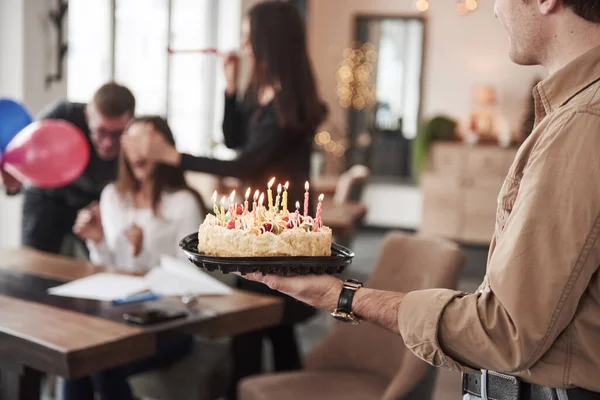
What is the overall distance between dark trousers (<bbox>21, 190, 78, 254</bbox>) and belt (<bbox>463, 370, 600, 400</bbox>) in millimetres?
2360

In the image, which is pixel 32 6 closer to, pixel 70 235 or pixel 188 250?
pixel 70 235

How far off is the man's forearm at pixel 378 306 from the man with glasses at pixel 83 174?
6.13 feet

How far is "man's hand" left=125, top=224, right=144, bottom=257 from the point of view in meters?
2.77

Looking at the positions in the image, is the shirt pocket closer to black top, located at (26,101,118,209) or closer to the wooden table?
the wooden table

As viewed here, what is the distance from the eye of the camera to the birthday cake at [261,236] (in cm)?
129

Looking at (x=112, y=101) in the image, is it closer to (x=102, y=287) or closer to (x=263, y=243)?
(x=102, y=287)

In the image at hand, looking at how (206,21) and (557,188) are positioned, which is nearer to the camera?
(557,188)

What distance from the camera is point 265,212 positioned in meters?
1.40

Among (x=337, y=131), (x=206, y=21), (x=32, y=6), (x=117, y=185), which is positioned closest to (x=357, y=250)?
(x=337, y=131)

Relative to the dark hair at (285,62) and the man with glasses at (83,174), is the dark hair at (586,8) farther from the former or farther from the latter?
the man with glasses at (83,174)

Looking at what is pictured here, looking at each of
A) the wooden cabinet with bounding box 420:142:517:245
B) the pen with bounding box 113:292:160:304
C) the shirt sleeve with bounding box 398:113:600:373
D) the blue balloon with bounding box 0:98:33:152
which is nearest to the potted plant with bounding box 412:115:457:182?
the wooden cabinet with bounding box 420:142:517:245

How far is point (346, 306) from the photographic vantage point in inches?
47.9

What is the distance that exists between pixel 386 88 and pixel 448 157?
3.77 feet

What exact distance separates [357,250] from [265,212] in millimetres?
6229
